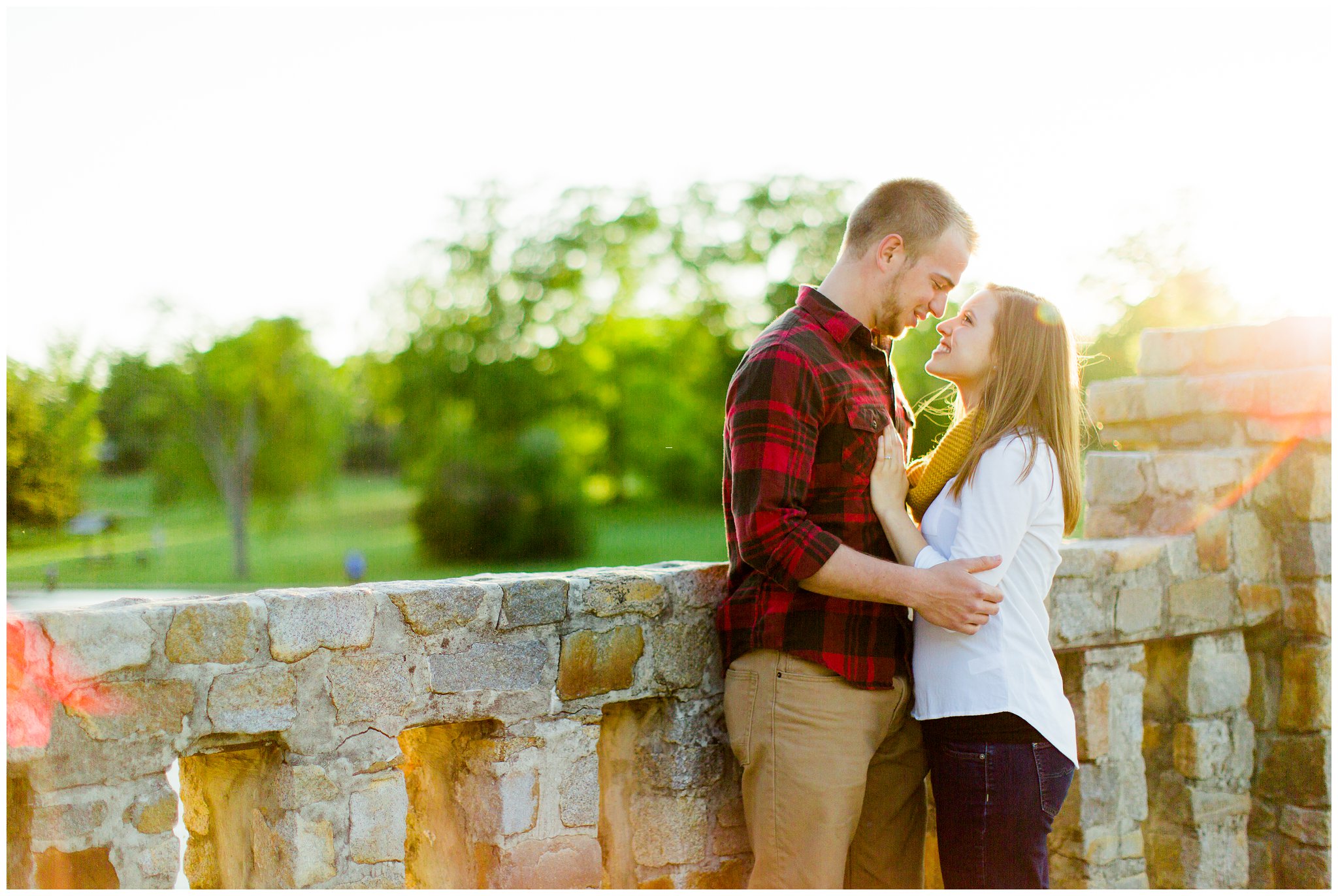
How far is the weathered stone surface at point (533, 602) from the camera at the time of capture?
8.64 feet

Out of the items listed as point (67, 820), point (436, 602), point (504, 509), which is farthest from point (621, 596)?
point (504, 509)

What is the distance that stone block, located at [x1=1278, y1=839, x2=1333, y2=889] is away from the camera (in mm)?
4039

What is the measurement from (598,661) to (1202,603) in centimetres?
245

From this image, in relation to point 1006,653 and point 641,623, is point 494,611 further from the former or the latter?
point 1006,653

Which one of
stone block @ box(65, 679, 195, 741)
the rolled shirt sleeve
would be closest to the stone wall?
stone block @ box(65, 679, 195, 741)

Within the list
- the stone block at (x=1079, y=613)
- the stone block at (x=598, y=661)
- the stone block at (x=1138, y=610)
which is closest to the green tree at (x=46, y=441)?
the stone block at (x=598, y=661)

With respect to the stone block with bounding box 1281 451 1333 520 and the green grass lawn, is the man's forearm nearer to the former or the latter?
the stone block with bounding box 1281 451 1333 520

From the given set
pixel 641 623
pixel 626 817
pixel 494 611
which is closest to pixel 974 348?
pixel 641 623

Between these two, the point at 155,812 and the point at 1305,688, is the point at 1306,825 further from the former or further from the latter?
the point at 155,812

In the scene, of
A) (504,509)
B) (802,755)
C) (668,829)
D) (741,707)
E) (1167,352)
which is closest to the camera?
(802,755)

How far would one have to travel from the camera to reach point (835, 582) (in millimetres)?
2367

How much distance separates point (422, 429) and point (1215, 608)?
103 feet

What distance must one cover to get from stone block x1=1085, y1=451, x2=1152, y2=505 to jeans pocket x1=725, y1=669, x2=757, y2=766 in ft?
7.26

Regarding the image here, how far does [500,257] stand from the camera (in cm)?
3591
